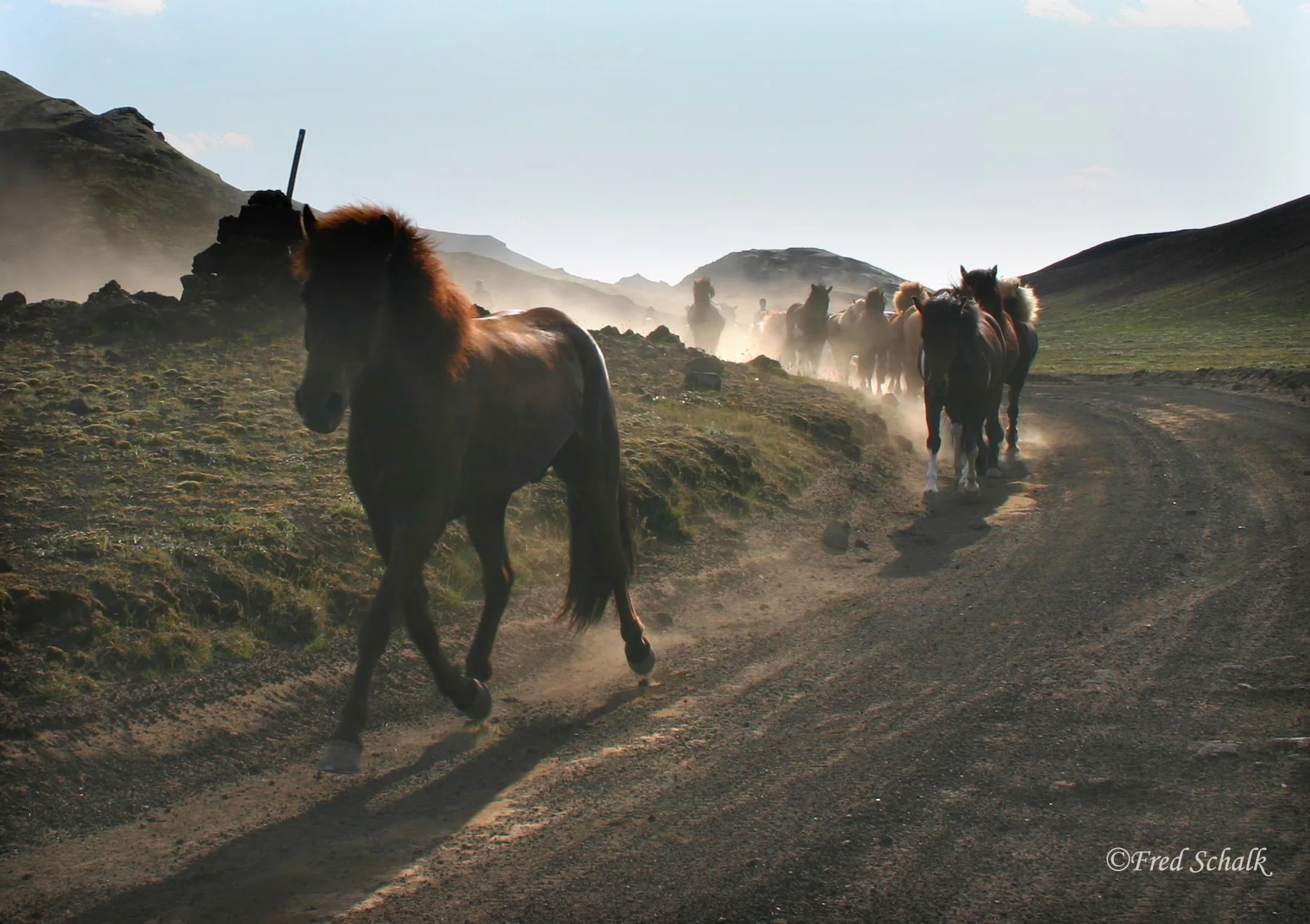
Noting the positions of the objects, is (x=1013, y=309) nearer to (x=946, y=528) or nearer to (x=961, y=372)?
(x=961, y=372)

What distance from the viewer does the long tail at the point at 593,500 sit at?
6223 mm

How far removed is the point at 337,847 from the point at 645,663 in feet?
8.13

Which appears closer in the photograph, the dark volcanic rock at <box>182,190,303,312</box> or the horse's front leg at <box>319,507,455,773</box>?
the horse's front leg at <box>319,507,455,773</box>

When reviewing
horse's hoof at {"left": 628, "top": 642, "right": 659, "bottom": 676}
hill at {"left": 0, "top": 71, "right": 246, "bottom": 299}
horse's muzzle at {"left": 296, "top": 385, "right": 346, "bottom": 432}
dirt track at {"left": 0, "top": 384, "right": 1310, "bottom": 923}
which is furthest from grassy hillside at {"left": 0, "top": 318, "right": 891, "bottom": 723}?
hill at {"left": 0, "top": 71, "right": 246, "bottom": 299}

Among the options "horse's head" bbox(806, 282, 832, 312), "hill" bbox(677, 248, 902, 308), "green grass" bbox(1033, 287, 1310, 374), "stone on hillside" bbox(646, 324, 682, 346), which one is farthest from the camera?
"hill" bbox(677, 248, 902, 308)

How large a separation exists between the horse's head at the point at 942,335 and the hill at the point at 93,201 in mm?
28459

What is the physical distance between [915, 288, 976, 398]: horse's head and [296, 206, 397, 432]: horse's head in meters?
9.11

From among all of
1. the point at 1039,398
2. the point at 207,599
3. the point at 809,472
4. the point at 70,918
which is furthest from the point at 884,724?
the point at 1039,398

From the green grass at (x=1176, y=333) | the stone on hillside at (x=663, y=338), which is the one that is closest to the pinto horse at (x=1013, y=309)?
the stone on hillside at (x=663, y=338)

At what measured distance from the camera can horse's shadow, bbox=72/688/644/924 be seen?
342cm

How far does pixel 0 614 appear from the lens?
17.7 ft

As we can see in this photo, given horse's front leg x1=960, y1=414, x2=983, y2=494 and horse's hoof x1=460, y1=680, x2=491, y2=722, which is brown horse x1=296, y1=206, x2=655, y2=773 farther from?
horse's front leg x1=960, y1=414, x2=983, y2=494

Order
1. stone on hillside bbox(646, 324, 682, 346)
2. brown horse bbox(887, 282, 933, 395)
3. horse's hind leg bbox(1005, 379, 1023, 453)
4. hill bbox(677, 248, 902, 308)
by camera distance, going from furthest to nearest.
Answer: hill bbox(677, 248, 902, 308), stone on hillside bbox(646, 324, 682, 346), brown horse bbox(887, 282, 933, 395), horse's hind leg bbox(1005, 379, 1023, 453)

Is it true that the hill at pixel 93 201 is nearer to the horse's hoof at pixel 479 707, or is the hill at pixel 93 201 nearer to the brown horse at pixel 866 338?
the brown horse at pixel 866 338
